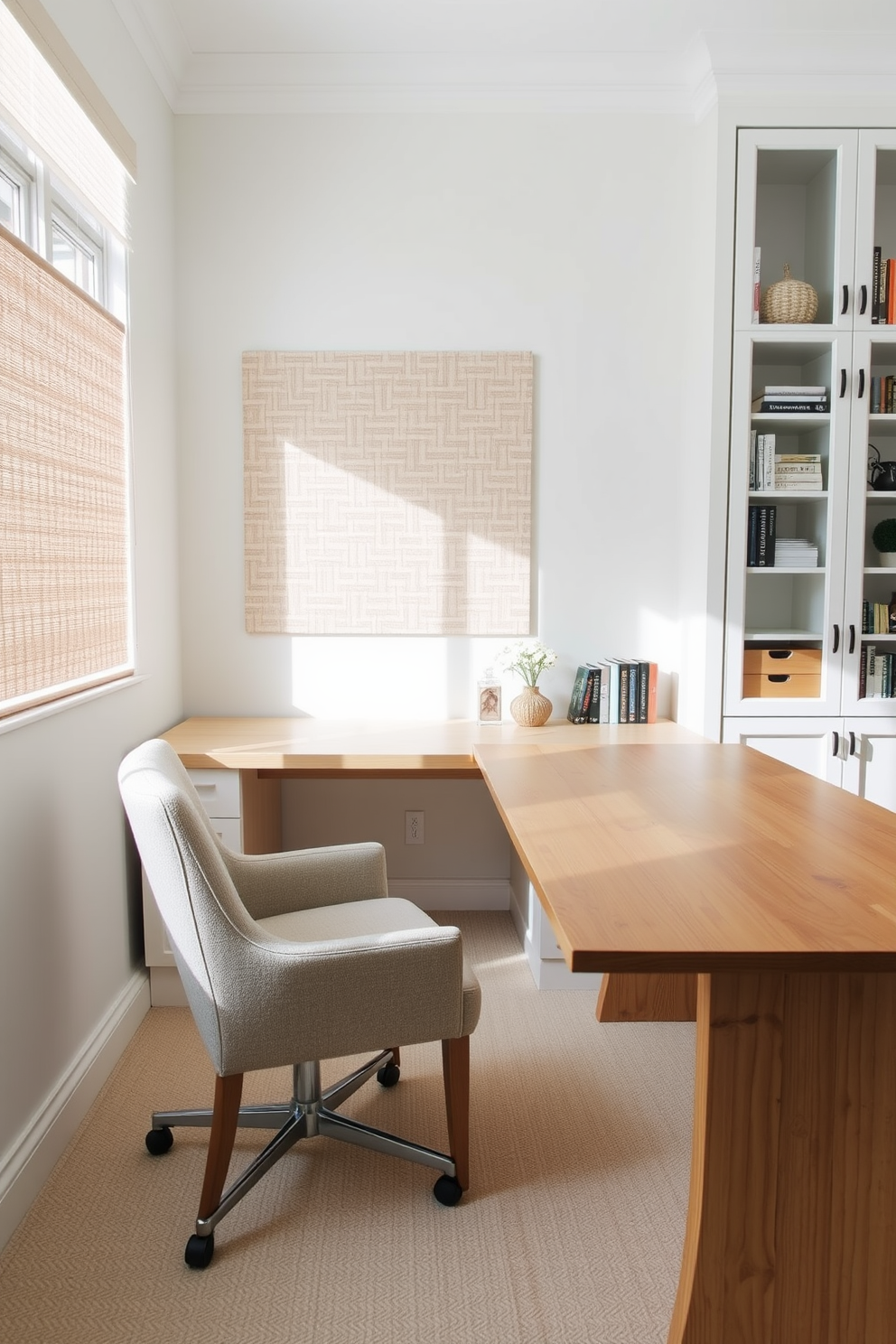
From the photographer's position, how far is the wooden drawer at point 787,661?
2949 mm

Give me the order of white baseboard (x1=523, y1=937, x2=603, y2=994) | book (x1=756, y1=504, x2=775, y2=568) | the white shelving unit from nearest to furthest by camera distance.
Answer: white baseboard (x1=523, y1=937, x2=603, y2=994) < the white shelving unit < book (x1=756, y1=504, x2=775, y2=568)

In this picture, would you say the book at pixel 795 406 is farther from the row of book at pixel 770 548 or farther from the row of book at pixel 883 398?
the row of book at pixel 770 548

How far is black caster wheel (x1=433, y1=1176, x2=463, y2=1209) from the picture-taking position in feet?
5.86

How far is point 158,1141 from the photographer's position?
1954 mm

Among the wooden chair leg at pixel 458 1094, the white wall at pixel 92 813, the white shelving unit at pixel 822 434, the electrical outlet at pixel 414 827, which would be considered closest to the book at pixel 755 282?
the white shelving unit at pixel 822 434

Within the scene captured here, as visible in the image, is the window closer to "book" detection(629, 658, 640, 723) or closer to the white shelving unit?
"book" detection(629, 658, 640, 723)

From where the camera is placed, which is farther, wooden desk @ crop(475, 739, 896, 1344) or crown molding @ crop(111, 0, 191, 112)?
crown molding @ crop(111, 0, 191, 112)

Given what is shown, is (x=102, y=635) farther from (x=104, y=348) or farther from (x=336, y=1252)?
(x=336, y=1252)

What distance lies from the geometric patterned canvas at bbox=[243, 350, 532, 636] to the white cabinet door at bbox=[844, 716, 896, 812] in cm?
112

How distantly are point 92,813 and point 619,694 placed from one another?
1659mm

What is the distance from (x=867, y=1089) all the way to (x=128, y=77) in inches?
114

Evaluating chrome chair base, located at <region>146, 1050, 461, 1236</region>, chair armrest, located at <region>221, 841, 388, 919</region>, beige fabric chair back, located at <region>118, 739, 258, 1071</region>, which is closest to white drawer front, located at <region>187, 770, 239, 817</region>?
chair armrest, located at <region>221, 841, 388, 919</region>

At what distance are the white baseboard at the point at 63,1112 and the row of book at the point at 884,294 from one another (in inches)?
115

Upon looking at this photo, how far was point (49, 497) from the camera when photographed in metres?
2.01
